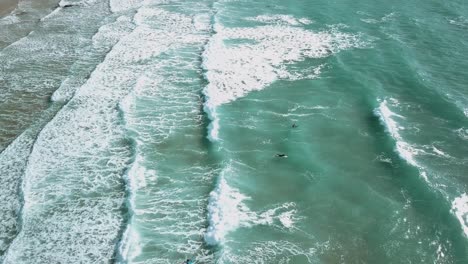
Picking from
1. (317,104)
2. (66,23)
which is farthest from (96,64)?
(317,104)

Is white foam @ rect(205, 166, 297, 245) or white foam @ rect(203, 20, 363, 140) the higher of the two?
white foam @ rect(203, 20, 363, 140)

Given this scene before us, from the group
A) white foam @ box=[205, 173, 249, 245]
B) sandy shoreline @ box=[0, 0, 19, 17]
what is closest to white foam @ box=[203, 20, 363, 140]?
white foam @ box=[205, 173, 249, 245]

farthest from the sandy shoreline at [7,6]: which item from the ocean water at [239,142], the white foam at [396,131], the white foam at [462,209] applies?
the white foam at [462,209]

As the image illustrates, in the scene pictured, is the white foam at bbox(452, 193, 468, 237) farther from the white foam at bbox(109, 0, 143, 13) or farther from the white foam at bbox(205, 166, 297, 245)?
the white foam at bbox(109, 0, 143, 13)

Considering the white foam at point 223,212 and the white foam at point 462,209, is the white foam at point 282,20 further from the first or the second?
the white foam at point 462,209

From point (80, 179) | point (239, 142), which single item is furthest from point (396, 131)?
point (80, 179)

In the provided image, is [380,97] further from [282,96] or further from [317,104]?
[282,96]
